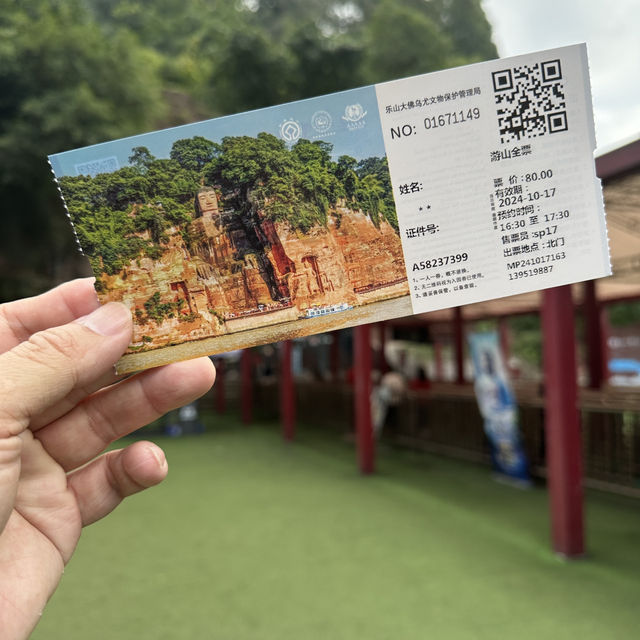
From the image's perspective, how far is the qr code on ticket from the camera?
1099mm

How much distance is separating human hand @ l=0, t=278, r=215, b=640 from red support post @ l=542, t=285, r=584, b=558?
359cm

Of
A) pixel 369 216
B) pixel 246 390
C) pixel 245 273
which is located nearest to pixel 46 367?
pixel 245 273

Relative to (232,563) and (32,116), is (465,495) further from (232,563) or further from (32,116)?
(32,116)

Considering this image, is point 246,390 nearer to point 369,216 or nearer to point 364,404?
point 364,404

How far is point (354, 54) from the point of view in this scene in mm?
19125

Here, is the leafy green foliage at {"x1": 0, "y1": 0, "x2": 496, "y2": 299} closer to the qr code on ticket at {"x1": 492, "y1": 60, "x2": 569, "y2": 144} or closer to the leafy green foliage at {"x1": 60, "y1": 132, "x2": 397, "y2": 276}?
the leafy green foliage at {"x1": 60, "y1": 132, "x2": 397, "y2": 276}

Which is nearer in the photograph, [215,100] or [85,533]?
[85,533]

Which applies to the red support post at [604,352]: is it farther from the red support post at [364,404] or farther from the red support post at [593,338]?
the red support post at [364,404]

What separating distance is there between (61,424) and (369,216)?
805 millimetres

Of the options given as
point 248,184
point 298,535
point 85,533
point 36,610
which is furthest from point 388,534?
point 248,184

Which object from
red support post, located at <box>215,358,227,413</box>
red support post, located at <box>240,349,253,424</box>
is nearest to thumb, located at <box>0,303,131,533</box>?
red support post, located at <box>240,349,253,424</box>

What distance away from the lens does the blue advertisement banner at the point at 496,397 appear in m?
5.93

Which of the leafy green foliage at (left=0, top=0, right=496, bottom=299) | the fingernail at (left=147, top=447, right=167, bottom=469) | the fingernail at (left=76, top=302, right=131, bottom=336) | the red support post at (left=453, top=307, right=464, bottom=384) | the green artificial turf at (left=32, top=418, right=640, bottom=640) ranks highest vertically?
the leafy green foliage at (left=0, top=0, right=496, bottom=299)

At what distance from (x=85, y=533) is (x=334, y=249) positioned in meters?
5.13
